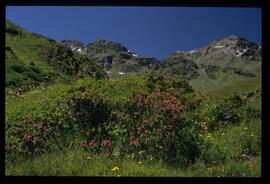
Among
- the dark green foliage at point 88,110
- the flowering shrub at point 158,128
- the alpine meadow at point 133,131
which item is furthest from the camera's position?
the dark green foliage at point 88,110

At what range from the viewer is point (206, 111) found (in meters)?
9.23

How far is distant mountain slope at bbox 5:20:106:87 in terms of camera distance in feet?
57.5

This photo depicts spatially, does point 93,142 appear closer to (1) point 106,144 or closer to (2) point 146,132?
(1) point 106,144

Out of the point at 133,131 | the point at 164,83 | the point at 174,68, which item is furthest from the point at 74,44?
the point at 174,68

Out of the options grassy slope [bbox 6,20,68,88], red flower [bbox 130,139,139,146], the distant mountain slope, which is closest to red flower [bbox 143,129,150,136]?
red flower [bbox 130,139,139,146]

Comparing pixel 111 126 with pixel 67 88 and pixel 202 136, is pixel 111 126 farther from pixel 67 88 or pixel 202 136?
pixel 67 88

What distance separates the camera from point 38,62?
23.1 metres

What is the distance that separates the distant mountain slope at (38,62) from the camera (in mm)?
17516

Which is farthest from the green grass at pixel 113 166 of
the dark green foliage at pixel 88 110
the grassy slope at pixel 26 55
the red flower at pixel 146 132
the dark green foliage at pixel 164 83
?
the grassy slope at pixel 26 55

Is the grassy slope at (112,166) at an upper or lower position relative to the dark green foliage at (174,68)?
lower

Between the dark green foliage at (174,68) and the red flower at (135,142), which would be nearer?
the red flower at (135,142)

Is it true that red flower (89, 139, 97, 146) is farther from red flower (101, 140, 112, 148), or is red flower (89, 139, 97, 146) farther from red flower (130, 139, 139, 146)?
red flower (130, 139, 139, 146)

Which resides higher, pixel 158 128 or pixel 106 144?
pixel 158 128

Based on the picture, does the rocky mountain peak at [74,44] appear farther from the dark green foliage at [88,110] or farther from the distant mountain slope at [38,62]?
the distant mountain slope at [38,62]
